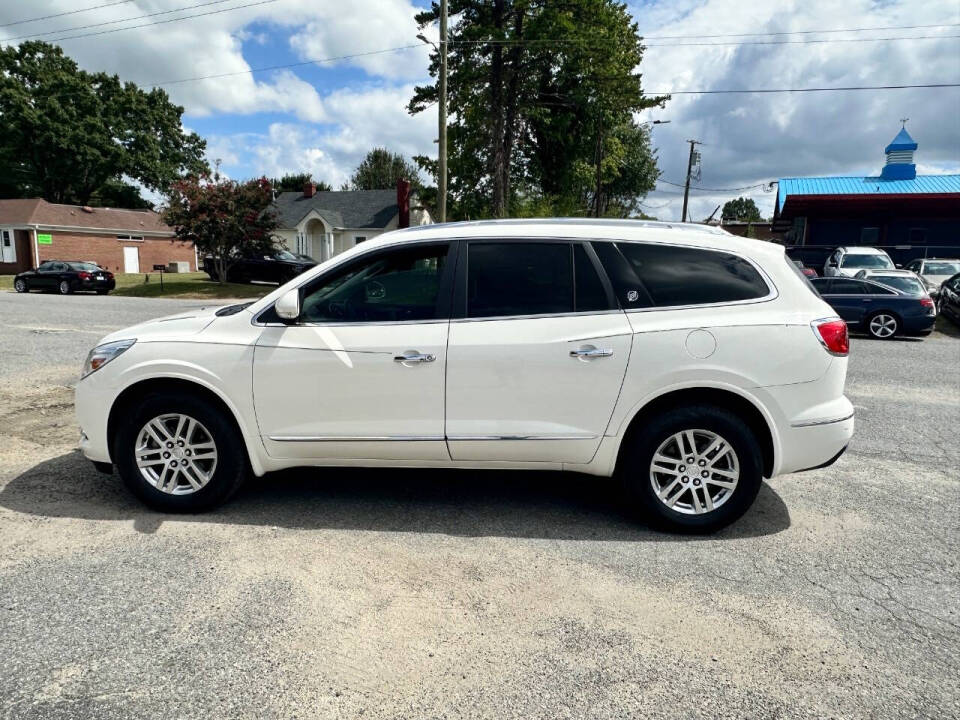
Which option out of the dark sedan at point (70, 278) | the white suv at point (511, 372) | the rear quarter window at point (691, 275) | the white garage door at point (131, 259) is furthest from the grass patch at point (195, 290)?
the rear quarter window at point (691, 275)

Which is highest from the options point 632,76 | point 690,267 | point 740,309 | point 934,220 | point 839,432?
point 632,76

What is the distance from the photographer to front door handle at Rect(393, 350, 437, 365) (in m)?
3.71

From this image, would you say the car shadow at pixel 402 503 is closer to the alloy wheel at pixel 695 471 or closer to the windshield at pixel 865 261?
the alloy wheel at pixel 695 471

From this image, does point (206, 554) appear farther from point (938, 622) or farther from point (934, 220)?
point (934, 220)

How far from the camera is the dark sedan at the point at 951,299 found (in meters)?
16.2

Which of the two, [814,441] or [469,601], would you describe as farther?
[814,441]

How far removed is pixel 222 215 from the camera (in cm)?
2534

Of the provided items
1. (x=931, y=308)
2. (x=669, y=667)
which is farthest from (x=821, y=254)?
(x=669, y=667)

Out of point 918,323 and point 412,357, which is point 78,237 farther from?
point 412,357

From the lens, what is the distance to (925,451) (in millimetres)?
5637

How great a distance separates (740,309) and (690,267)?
38cm

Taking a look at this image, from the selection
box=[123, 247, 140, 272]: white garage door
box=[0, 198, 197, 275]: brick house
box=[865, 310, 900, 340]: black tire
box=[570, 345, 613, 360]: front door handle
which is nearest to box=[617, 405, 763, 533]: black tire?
box=[570, 345, 613, 360]: front door handle

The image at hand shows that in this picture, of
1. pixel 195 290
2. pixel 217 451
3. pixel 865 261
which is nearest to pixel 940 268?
pixel 865 261

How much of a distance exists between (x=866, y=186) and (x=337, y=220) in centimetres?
3237
